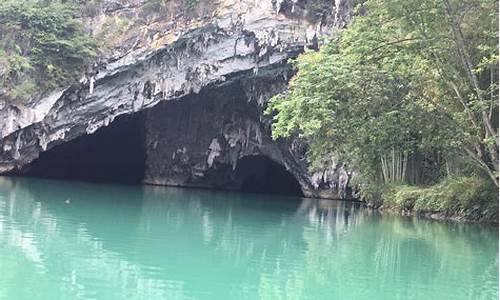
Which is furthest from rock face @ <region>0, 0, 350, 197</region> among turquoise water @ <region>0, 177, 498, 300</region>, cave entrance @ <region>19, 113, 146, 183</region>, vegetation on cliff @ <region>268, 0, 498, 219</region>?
turquoise water @ <region>0, 177, 498, 300</region>

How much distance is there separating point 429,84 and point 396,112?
36.8 inches

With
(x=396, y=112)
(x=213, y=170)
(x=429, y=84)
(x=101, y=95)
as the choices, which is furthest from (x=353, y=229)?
(x=213, y=170)

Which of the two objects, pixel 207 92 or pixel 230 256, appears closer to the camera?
pixel 230 256

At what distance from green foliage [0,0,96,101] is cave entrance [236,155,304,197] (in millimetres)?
8473

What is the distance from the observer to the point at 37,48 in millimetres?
21531

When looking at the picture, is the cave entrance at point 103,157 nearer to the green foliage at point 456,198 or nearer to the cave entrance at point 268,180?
the cave entrance at point 268,180

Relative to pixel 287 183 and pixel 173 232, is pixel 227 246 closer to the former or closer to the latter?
pixel 173 232

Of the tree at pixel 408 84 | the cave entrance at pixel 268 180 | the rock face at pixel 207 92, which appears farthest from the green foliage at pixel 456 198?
the cave entrance at pixel 268 180

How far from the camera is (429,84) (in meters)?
12.8

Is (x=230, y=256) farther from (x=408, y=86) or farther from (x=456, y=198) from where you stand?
(x=456, y=198)

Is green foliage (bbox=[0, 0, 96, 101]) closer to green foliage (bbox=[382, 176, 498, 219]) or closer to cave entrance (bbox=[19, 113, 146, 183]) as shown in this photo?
cave entrance (bbox=[19, 113, 146, 183])

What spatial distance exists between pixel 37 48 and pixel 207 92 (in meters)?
6.12

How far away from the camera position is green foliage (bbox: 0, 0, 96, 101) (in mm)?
21344

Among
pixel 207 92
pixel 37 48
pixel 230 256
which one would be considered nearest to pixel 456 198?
pixel 230 256
